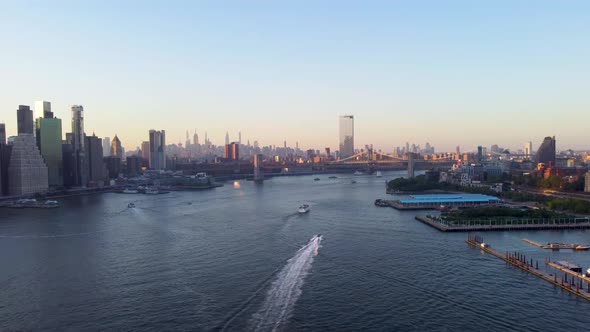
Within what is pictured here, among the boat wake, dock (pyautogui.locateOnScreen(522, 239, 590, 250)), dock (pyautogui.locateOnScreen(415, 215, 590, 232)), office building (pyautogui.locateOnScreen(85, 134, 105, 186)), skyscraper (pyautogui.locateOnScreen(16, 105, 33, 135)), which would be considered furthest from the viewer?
office building (pyautogui.locateOnScreen(85, 134, 105, 186))

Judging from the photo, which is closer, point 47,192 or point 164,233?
point 164,233

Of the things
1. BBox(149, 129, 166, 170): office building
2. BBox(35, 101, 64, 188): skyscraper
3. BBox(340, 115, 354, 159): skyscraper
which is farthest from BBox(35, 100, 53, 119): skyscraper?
BBox(340, 115, 354, 159): skyscraper

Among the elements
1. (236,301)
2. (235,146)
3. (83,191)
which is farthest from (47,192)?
(235,146)

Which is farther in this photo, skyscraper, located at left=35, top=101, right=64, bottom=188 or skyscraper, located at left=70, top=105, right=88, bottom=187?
skyscraper, located at left=70, top=105, right=88, bottom=187

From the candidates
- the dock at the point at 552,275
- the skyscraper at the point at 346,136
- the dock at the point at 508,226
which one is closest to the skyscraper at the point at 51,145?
the dock at the point at 508,226

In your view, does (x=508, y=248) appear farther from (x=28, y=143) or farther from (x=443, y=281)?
(x=28, y=143)

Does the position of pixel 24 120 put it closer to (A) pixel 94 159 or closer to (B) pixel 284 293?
(A) pixel 94 159

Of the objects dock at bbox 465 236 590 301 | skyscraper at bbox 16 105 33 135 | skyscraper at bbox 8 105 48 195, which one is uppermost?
skyscraper at bbox 16 105 33 135

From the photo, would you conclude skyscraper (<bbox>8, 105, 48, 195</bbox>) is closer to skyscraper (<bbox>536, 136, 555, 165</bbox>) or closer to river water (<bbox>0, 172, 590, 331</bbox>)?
river water (<bbox>0, 172, 590, 331</bbox>)
